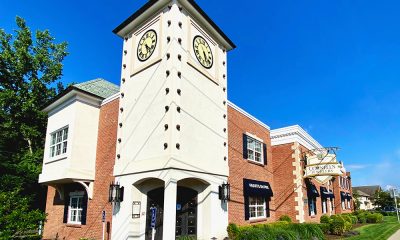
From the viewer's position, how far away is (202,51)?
41.4 ft

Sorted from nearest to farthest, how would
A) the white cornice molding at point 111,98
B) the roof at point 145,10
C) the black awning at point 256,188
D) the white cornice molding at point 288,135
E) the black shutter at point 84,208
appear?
the roof at point 145,10, the black shutter at point 84,208, the white cornice molding at point 111,98, the black awning at point 256,188, the white cornice molding at point 288,135

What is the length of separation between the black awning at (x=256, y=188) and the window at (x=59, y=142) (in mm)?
9582

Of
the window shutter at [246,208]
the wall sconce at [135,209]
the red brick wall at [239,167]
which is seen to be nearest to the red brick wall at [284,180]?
the red brick wall at [239,167]

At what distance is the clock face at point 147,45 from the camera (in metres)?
12.0

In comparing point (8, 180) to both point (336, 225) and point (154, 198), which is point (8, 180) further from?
point (336, 225)

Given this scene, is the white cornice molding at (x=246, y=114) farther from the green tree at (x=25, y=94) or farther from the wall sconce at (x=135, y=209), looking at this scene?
the green tree at (x=25, y=94)

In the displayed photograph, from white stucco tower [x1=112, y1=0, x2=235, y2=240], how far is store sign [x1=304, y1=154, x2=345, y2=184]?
876 cm

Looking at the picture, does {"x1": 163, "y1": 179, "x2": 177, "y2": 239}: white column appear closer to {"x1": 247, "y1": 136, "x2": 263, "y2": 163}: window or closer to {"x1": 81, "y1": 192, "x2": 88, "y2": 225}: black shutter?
{"x1": 81, "y1": 192, "x2": 88, "y2": 225}: black shutter

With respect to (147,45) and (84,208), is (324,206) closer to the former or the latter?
(84,208)

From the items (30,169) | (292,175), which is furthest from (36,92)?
(292,175)

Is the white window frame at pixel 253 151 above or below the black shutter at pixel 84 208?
above

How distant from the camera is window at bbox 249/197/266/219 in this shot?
15.5 meters

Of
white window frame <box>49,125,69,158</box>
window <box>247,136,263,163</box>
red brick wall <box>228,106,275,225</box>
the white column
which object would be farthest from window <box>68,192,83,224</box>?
window <box>247,136,263,163</box>

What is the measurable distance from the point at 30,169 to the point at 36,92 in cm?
861
